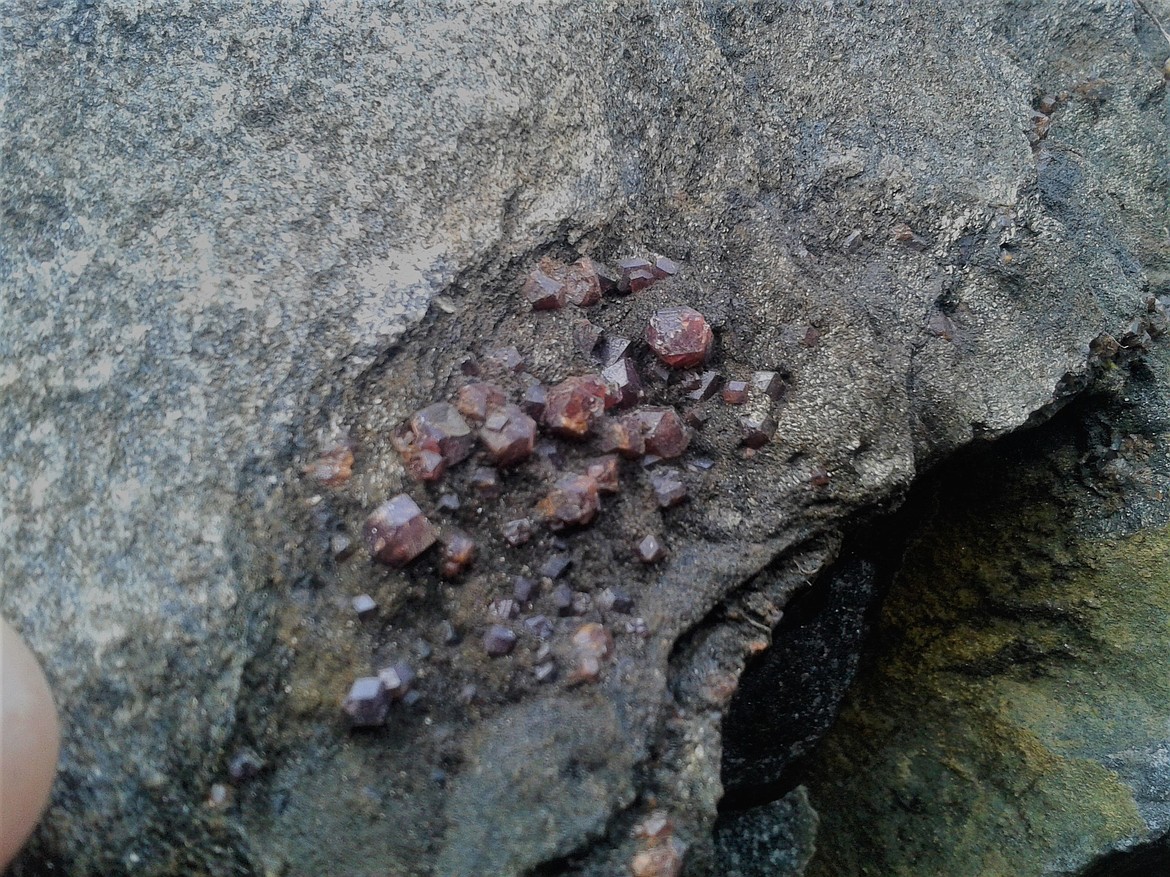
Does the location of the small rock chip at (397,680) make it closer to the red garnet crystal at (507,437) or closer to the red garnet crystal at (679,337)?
the red garnet crystal at (507,437)

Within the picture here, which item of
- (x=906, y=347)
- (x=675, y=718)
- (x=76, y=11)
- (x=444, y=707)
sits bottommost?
(x=444, y=707)

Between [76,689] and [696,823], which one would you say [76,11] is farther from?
[696,823]

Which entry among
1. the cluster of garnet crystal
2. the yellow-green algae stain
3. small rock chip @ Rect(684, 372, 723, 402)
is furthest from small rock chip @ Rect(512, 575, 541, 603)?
the yellow-green algae stain

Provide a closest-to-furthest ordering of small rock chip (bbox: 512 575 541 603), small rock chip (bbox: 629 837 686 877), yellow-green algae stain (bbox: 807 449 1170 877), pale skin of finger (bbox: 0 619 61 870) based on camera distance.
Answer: pale skin of finger (bbox: 0 619 61 870)
small rock chip (bbox: 629 837 686 877)
small rock chip (bbox: 512 575 541 603)
yellow-green algae stain (bbox: 807 449 1170 877)

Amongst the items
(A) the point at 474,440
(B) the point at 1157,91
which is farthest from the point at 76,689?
(B) the point at 1157,91

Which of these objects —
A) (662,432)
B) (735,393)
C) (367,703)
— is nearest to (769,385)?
(735,393)

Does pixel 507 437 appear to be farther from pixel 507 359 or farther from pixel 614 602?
pixel 614 602

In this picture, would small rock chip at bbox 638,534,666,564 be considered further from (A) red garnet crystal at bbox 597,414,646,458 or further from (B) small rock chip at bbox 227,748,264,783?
(B) small rock chip at bbox 227,748,264,783
